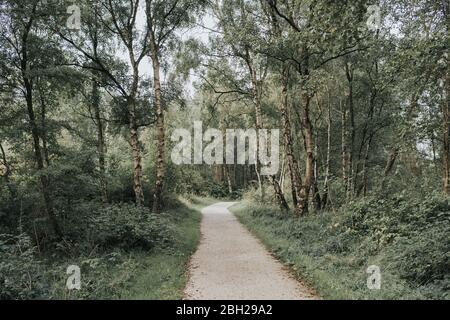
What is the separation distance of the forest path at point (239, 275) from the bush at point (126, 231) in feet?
4.31

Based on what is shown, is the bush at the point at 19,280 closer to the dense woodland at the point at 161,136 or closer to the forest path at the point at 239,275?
the dense woodland at the point at 161,136

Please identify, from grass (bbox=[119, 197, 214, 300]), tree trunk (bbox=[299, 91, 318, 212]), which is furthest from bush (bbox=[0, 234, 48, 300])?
tree trunk (bbox=[299, 91, 318, 212])

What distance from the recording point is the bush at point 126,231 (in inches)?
400

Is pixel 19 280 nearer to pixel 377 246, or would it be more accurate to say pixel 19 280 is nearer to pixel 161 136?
pixel 377 246

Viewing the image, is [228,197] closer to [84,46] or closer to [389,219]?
[84,46]

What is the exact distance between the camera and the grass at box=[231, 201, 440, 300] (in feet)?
20.6

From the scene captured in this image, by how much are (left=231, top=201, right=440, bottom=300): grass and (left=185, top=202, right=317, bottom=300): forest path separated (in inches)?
12.9

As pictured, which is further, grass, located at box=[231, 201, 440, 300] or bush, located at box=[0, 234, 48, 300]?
grass, located at box=[231, 201, 440, 300]

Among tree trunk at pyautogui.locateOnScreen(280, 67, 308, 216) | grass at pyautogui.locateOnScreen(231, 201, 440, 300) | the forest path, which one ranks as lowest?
the forest path

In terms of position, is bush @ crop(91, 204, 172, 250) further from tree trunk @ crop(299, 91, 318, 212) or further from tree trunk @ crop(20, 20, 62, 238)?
tree trunk @ crop(299, 91, 318, 212)

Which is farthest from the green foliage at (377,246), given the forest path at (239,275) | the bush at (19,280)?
the bush at (19,280)

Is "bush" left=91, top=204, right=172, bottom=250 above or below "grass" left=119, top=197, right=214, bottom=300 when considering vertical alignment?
above

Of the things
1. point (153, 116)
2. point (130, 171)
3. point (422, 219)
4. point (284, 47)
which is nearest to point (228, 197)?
point (130, 171)

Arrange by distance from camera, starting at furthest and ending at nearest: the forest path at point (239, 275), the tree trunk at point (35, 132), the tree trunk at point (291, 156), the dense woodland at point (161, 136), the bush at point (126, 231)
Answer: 1. the tree trunk at point (291, 156)
2. the bush at point (126, 231)
3. the tree trunk at point (35, 132)
4. the dense woodland at point (161, 136)
5. the forest path at point (239, 275)
